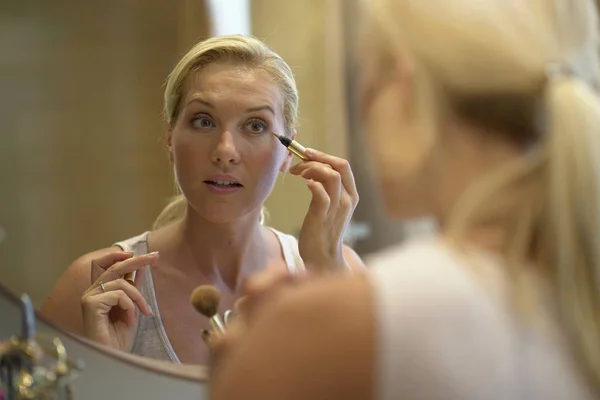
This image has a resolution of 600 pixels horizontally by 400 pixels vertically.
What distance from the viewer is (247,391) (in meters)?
0.36

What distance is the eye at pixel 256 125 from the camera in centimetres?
57

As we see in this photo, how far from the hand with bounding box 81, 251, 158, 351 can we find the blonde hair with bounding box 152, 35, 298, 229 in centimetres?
5

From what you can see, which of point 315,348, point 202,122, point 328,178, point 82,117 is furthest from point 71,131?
point 315,348

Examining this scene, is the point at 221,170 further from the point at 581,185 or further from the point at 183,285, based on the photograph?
the point at 581,185

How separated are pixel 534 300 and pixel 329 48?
1.01 ft

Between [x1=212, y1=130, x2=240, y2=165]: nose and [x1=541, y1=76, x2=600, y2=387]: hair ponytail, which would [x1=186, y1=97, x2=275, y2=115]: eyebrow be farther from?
[x1=541, y1=76, x2=600, y2=387]: hair ponytail

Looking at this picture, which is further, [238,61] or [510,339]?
[238,61]

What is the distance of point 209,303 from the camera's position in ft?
1.79

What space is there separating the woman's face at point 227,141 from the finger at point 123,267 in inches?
2.4

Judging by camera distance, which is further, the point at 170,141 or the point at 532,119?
the point at 170,141

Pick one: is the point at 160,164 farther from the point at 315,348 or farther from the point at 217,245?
the point at 315,348

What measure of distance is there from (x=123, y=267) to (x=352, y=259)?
188 mm

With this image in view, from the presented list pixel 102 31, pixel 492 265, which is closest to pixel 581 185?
pixel 492 265

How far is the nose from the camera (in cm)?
57
